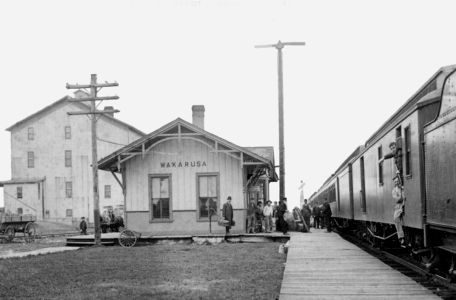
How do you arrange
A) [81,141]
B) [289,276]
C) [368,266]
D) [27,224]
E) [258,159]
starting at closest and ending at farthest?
[289,276]
[368,266]
[258,159]
[27,224]
[81,141]

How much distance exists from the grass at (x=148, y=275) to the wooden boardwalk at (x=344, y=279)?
415 millimetres

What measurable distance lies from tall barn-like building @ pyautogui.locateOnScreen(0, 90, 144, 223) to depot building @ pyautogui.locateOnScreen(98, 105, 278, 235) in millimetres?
36872

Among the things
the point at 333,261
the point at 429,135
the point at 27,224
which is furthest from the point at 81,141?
the point at 429,135

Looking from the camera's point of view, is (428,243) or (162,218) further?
(162,218)

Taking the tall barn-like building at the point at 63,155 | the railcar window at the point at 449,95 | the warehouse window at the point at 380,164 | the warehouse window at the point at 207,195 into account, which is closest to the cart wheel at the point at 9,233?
the warehouse window at the point at 207,195

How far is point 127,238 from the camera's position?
2242cm

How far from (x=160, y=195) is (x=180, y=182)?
95cm

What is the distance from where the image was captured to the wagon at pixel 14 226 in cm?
3173

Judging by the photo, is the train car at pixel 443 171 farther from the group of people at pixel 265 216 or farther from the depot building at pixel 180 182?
the depot building at pixel 180 182

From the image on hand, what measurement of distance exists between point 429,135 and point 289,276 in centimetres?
330

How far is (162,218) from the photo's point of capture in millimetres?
24281

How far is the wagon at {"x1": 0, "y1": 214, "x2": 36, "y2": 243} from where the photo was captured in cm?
3173

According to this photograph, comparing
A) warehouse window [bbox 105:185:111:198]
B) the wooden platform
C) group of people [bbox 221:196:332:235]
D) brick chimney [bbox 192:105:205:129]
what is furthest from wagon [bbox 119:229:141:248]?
warehouse window [bbox 105:185:111:198]

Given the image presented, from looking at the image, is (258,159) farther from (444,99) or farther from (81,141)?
(81,141)
